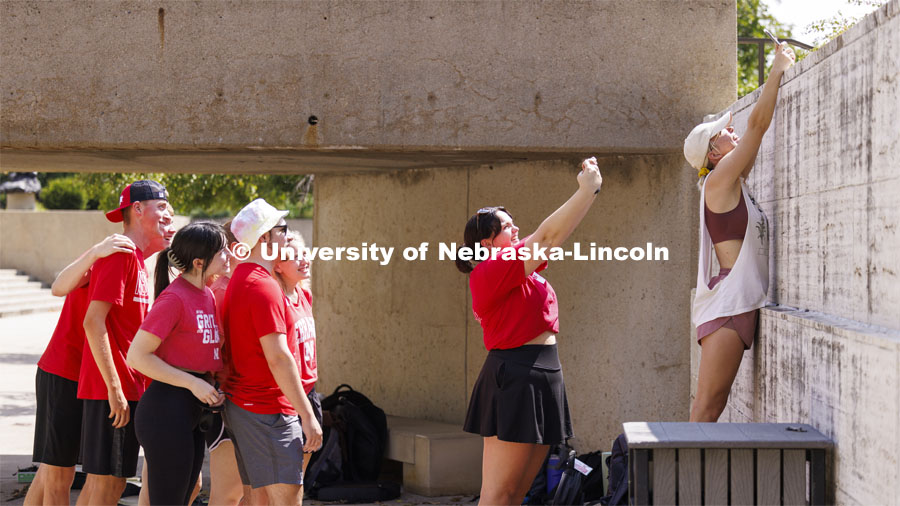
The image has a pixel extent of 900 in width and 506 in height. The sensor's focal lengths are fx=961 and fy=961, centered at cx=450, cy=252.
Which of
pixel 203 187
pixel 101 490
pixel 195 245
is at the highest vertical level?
pixel 203 187

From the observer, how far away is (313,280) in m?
9.13

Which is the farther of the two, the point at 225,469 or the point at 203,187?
the point at 203,187

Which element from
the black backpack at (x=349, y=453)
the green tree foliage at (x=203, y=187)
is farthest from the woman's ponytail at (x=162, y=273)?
the green tree foliage at (x=203, y=187)

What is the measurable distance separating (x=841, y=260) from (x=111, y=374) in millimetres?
2881

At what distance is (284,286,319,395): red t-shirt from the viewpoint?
3998mm

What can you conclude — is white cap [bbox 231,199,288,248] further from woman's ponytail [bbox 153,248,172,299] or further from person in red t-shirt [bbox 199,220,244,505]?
woman's ponytail [bbox 153,248,172,299]

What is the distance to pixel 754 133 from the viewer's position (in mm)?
3688

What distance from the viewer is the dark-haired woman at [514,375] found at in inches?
156

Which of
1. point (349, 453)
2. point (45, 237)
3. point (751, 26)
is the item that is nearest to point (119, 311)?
point (349, 453)

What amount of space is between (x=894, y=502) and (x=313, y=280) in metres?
7.04

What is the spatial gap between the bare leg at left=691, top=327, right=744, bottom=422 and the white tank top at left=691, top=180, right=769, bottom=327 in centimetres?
9

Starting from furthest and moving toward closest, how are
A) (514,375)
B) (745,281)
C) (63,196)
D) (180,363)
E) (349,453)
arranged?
(63,196) < (349,453) < (514,375) < (745,281) < (180,363)

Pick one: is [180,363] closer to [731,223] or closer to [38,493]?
[38,493]

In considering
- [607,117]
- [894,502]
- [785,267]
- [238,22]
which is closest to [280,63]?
[238,22]
